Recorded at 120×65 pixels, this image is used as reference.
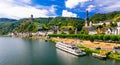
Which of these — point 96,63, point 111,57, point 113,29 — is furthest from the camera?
point 113,29

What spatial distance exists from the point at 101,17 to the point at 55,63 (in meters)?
139

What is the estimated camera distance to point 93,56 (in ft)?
188

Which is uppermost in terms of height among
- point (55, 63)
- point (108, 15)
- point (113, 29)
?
point (108, 15)

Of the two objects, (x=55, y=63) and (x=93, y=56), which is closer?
(x=55, y=63)

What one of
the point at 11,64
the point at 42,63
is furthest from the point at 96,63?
the point at 11,64

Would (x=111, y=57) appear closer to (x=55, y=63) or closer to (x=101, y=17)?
(x=55, y=63)

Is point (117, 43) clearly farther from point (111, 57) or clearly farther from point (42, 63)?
point (42, 63)

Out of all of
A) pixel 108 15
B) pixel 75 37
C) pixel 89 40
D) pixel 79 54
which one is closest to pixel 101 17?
pixel 108 15

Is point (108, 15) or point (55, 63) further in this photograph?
point (108, 15)

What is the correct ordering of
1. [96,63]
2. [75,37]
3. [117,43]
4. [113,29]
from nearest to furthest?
1. [96,63]
2. [117,43]
3. [113,29]
4. [75,37]

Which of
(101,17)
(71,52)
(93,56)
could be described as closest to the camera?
(93,56)

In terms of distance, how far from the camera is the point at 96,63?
164ft

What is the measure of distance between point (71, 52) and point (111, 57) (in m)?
14.8

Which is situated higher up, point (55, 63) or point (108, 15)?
point (108, 15)
